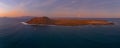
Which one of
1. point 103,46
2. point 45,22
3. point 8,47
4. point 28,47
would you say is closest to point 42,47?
point 28,47

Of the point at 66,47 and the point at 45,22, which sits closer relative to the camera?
the point at 66,47

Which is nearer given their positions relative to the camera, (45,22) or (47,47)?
(47,47)

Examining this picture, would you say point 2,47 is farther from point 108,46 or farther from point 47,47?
point 108,46

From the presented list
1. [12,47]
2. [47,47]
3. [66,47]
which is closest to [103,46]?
[66,47]

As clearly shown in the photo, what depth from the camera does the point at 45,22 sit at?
4512 cm

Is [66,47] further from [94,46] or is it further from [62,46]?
[94,46]

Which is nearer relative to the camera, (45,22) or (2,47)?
(2,47)

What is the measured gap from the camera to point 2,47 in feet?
52.1

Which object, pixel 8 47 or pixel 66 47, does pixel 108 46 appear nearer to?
pixel 66 47

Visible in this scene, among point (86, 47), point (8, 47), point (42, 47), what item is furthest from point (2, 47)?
point (86, 47)

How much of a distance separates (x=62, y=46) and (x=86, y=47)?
105 inches

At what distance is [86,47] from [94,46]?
1151 millimetres

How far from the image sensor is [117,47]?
1560cm

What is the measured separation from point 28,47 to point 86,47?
6.34 meters
